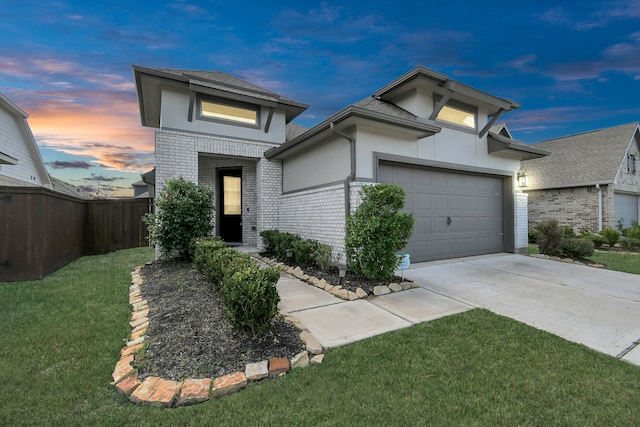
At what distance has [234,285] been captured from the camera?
284cm

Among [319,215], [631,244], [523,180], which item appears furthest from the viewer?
[631,244]

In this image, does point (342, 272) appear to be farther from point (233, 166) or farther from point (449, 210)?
point (233, 166)

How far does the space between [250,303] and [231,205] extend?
7.85 m

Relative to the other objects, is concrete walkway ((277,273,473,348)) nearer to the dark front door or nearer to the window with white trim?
the window with white trim

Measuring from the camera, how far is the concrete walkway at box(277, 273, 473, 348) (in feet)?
10.5

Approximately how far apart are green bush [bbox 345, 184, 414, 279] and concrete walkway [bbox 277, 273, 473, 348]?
62 cm

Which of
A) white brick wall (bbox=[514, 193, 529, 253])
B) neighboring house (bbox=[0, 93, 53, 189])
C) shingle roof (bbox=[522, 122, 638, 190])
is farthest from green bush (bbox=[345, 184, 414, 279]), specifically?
neighboring house (bbox=[0, 93, 53, 189])

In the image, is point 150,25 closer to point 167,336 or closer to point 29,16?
point 29,16

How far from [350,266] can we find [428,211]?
3001 millimetres

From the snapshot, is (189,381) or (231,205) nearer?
(189,381)

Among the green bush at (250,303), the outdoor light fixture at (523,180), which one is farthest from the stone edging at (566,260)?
the green bush at (250,303)

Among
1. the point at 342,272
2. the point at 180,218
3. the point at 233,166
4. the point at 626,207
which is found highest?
the point at 233,166

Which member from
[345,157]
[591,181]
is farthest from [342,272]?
[591,181]

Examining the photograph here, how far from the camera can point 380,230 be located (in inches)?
194
